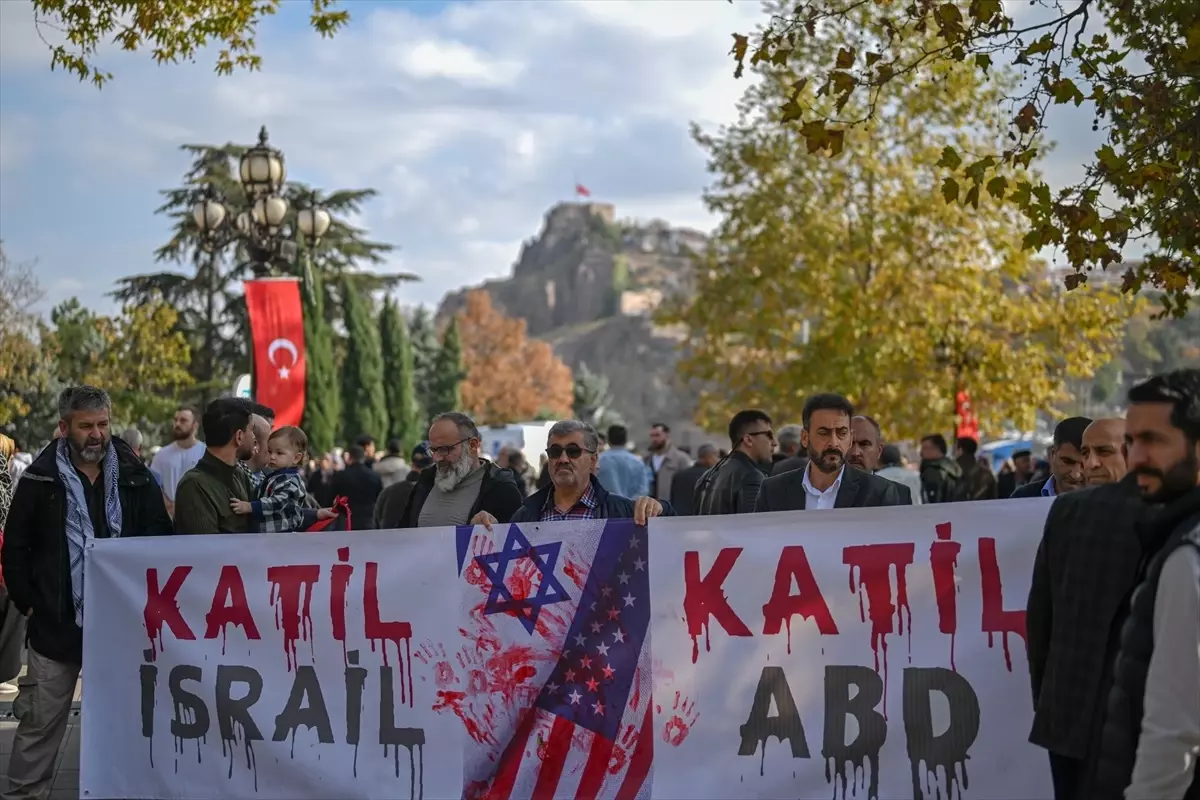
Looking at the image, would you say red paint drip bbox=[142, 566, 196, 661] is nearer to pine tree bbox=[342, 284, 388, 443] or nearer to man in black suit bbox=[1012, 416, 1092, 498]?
man in black suit bbox=[1012, 416, 1092, 498]

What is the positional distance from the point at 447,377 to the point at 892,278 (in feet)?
192

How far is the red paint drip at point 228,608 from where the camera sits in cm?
708

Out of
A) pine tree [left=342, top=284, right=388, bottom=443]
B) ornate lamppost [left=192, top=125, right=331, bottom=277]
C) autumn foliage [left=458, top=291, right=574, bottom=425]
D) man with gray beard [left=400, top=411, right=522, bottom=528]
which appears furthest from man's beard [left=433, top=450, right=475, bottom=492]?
autumn foliage [left=458, top=291, right=574, bottom=425]

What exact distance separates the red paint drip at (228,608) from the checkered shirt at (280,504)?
0.42m

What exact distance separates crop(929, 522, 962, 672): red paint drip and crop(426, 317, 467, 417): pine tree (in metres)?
76.6

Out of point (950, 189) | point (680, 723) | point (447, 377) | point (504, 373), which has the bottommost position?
point (680, 723)

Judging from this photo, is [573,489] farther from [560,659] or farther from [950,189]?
[950,189]

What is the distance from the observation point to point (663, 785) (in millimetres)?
6312

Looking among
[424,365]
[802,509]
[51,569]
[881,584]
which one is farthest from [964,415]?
[424,365]

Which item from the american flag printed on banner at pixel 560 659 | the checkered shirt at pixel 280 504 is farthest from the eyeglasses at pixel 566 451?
the checkered shirt at pixel 280 504

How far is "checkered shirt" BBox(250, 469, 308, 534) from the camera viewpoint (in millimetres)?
7742

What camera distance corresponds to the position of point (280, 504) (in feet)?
25.7

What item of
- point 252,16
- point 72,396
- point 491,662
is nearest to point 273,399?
point 252,16

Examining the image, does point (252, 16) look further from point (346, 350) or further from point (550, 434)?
point (346, 350)
